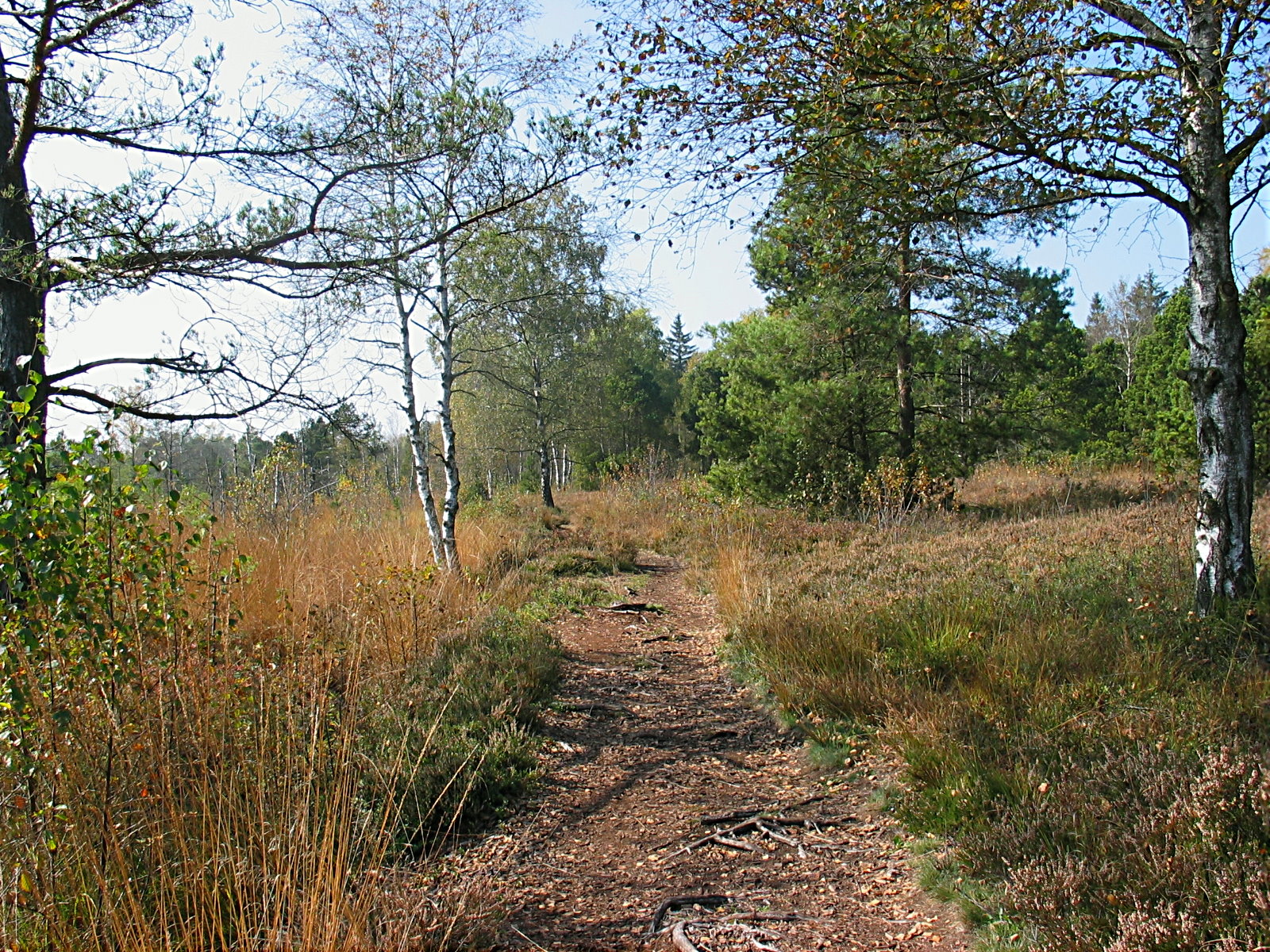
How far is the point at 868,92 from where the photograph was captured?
522cm

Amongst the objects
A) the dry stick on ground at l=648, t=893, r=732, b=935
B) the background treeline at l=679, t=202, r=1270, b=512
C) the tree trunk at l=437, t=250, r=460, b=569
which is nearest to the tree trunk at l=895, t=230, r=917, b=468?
the background treeline at l=679, t=202, r=1270, b=512

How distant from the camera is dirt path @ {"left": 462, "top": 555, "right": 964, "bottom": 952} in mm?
2973

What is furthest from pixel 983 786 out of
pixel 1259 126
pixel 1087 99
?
pixel 1259 126

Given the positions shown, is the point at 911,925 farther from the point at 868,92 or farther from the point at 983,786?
the point at 868,92

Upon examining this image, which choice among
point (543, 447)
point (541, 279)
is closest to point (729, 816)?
point (541, 279)

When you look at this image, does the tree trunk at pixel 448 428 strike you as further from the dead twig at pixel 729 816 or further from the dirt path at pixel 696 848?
the dead twig at pixel 729 816

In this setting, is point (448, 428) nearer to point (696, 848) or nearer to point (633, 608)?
point (633, 608)

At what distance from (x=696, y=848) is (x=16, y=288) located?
479 centimetres

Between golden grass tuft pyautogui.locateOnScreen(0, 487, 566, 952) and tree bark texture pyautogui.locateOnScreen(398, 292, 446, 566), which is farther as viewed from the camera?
tree bark texture pyautogui.locateOnScreen(398, 292, 446, 566)

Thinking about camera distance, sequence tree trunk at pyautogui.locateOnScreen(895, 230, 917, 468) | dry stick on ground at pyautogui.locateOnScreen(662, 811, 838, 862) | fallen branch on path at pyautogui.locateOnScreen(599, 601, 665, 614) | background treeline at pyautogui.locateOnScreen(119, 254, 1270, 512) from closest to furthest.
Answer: dry stick on ground at pyautogui.locateOnScreen(662, 811, 838, 862)
fallen branch on path at pyautogui.locateOnScreen(599, 601, 665, 614)
background treeline at pyautogui.locateOnScreen(119, 254, 1270, 512)
tree trunk at pyautogui.locateOnScreen(895, 230, 917, 468)

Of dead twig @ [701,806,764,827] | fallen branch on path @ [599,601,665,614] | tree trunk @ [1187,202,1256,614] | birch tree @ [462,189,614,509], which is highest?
birch tree @ [462,189,614,509]

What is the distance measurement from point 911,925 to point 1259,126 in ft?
16.8

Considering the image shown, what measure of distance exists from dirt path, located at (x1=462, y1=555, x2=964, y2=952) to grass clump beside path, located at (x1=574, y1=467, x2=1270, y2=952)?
243 mm

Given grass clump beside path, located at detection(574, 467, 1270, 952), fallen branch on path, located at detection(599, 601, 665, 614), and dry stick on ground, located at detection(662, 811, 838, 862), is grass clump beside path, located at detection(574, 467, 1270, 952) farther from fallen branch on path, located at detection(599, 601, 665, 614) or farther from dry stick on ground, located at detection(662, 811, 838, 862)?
fallen branch on path, located at detection(599, 601, 665, 614)
